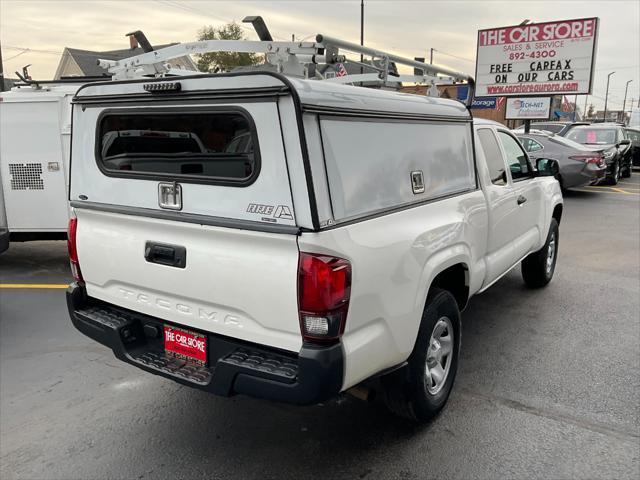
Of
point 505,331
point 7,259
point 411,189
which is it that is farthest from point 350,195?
point 7,259

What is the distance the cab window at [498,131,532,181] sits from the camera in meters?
4.94

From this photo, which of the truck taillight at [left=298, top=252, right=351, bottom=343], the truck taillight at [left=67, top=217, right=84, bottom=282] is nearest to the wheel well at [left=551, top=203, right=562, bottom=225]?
the truck taillight at [left=298, top=252, right=351, bottom=343]

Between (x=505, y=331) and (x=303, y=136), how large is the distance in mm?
3313

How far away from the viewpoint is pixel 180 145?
10.5 ft

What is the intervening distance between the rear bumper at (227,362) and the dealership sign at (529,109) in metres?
20.2

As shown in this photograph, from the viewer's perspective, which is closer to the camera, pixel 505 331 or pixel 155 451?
pixel 155 451

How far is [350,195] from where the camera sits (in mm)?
2621

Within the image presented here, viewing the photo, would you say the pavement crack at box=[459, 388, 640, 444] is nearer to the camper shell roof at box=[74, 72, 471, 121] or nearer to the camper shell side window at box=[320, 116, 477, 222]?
the camper shell side window at box=[320, 116, 477, 222]

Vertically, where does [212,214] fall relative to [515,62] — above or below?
below

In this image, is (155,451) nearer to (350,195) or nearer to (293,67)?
(350,195)

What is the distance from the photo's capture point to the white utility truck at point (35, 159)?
22.3 feet

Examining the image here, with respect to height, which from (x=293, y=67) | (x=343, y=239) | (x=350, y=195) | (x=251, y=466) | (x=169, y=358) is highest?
(x=293, y=67)

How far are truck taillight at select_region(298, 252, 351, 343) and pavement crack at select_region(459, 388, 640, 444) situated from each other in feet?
5.69

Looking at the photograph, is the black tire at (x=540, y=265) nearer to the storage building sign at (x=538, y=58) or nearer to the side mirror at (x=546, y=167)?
the side mirror at (x=546, y=167)
